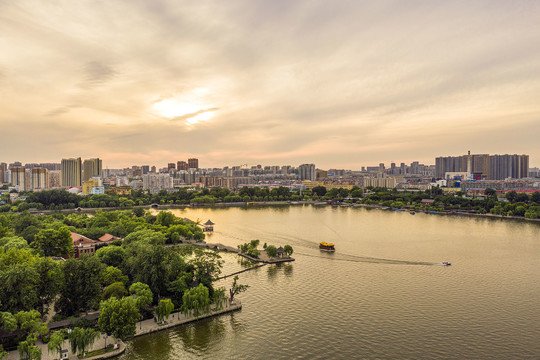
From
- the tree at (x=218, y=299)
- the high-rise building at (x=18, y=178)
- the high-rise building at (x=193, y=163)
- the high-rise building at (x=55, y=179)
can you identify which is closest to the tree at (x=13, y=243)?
the tree at (x=218, y=299)

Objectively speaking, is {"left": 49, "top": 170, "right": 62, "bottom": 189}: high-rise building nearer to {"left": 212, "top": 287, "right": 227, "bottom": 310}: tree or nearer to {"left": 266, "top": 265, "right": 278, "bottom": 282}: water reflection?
{"left": 266, "top": 265, "right": 278, "bottom": 282}: water reflection

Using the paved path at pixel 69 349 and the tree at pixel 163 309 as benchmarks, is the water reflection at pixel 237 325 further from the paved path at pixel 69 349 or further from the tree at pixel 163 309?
the paved path at pixel 69 349

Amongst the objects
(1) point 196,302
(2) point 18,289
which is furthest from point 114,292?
(1) point 196,302

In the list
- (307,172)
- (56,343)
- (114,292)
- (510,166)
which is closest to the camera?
(56,343)

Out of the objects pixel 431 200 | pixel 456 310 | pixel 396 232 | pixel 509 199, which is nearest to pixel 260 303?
pixel 456 310

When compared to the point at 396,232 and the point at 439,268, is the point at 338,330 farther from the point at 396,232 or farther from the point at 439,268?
the point at 396,232

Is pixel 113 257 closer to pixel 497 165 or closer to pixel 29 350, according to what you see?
pixel 29 350
